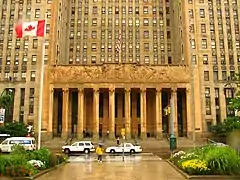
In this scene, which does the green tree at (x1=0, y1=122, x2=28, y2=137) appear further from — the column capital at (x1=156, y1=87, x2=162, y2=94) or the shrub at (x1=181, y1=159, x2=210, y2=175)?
the shrub at (x1=181, y1=159, x2=210, y2=175)

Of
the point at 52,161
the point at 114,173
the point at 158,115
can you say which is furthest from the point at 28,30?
the point at 158,115

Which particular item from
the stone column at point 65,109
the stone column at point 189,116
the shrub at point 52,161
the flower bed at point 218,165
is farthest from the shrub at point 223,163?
the stone column at point 65,109

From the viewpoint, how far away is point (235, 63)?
2726 inches

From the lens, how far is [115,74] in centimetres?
6719

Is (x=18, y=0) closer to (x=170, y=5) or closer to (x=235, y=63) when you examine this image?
(x=170, y=5)

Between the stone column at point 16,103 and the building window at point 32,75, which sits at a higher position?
the building window at point 32,75

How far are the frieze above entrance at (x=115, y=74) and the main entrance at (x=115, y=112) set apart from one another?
222 cm

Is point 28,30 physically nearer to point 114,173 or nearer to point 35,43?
point 114,173

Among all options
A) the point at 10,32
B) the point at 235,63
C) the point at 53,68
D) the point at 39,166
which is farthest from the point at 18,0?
the point at 39,166

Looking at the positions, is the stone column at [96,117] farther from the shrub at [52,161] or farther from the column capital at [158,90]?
the shrub at [52,161]

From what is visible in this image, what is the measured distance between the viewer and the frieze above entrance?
6688 centimetres

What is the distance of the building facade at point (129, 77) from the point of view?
66.4 metres

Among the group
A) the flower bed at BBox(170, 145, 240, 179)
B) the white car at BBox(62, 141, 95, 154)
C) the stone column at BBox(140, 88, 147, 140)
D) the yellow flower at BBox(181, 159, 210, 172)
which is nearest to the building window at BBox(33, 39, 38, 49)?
the stone column at BBox(140, 88, 147, 140)

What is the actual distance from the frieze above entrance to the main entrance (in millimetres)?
2219
